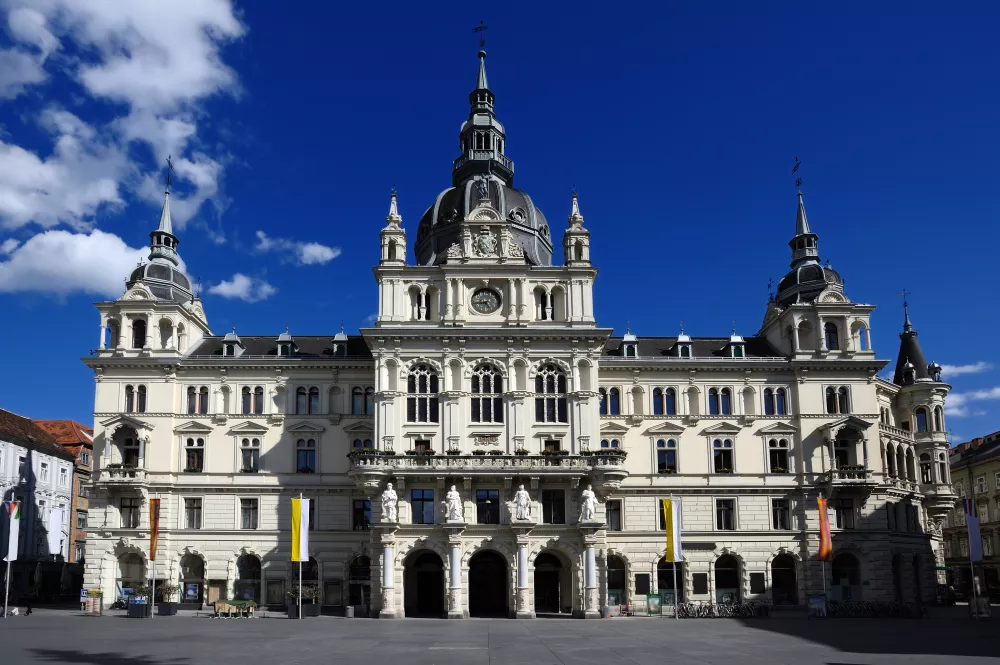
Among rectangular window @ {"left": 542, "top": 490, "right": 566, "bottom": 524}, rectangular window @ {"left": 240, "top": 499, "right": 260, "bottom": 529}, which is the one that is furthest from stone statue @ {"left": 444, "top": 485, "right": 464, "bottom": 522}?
rectangular window @ {"left": 240, "top": 499, "right": 260, "bottom": 529}

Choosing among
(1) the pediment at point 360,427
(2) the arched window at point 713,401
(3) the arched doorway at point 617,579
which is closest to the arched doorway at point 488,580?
(3) the arched doorway at point 617,579

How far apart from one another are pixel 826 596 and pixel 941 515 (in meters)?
22.1

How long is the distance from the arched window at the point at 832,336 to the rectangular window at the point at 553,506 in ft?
84.2

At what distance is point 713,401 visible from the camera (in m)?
74.1

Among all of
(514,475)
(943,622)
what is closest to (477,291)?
(514,475)

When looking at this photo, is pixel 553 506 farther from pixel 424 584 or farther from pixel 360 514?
pixel 360 514

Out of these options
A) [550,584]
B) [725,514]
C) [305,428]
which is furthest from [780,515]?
[305,428]

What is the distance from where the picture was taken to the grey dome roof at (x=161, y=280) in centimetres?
7494

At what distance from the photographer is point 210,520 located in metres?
70.3

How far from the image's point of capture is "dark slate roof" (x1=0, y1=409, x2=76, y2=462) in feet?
283

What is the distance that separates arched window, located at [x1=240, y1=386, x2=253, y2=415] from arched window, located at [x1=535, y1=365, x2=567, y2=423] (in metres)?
22.3

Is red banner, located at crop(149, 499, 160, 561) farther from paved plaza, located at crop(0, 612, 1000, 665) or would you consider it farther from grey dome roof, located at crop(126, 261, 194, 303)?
grey dome roof, located at crop(126, 261, 194, 303)

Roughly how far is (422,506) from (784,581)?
28236 mm

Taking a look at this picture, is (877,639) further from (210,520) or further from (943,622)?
(210,520)
